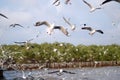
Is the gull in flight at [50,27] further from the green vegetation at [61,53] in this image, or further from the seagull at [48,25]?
the green vegetation at [61,53]

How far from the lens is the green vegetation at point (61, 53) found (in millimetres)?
46094

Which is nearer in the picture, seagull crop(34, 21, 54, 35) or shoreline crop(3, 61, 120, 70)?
seagull crop(34, 21, 54, 35)

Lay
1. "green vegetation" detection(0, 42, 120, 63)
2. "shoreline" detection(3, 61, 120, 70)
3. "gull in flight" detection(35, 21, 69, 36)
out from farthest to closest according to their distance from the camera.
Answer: "green vegetation" detection(0, 42, 120, 63) < "shoreline" detection(3, 61, 120, 70) < "gull in flight" detection(35, 21, 69, 36)

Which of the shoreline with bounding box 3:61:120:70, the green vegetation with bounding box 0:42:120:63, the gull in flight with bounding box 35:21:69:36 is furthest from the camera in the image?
the green vegetation with bounding box 0:42:120:63

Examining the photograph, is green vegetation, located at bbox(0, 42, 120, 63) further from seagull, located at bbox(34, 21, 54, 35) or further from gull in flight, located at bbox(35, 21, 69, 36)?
gull in flight, located at bbox(35, 21, 69, 36)

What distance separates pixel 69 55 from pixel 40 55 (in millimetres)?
3360

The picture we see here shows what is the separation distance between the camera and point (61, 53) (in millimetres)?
48719

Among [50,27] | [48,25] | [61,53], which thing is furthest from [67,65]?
[50,27]

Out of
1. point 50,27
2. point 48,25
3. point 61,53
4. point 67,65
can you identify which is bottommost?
point 67,65

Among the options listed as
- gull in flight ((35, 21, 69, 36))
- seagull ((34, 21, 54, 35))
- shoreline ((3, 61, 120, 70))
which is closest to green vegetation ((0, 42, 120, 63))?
shoreline ((3, 61, 120, 70))

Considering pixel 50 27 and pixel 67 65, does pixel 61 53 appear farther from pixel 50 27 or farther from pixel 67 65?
pixel 50 27

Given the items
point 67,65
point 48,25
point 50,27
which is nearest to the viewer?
point 50,27

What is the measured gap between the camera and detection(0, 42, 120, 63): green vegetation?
1815 inches

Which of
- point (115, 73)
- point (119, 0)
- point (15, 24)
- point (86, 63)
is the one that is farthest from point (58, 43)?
point (119, 0)
